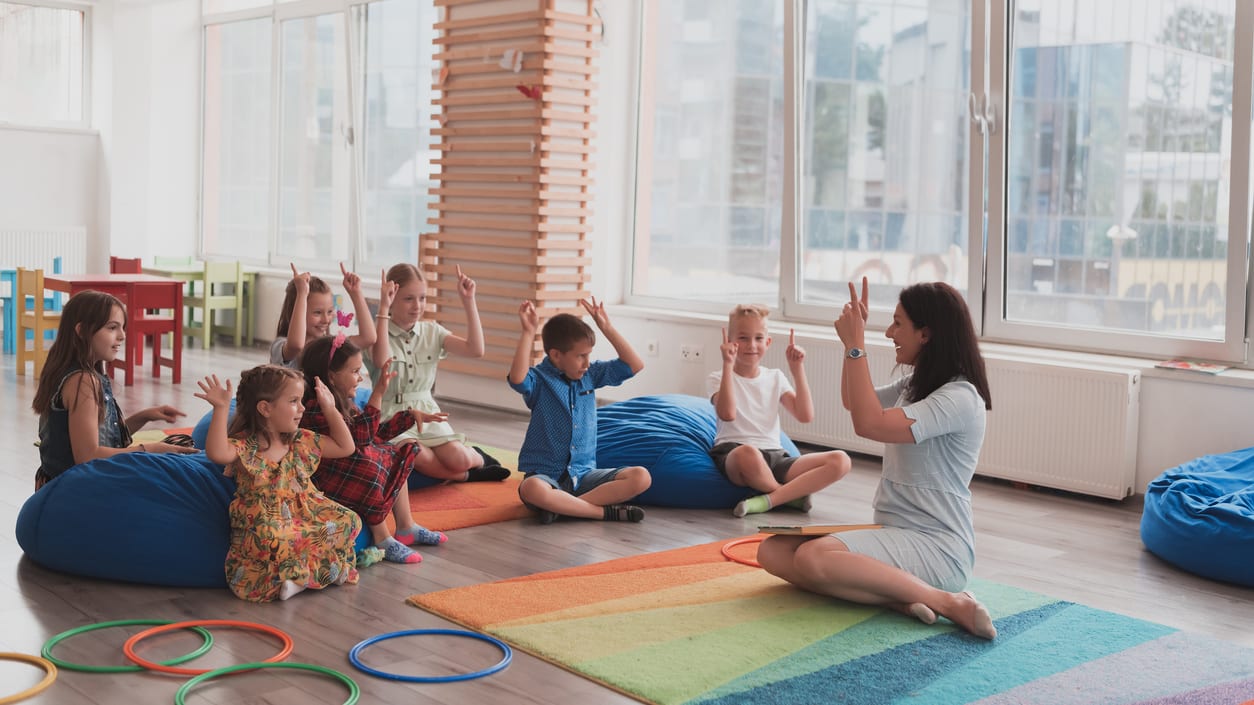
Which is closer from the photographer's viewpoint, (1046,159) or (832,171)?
(1046,159)

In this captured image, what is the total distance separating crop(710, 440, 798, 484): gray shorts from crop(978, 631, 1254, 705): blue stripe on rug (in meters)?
1.79

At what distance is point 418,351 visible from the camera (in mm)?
4918

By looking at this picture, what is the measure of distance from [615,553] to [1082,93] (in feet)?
10.7

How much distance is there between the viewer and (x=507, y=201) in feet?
23.7

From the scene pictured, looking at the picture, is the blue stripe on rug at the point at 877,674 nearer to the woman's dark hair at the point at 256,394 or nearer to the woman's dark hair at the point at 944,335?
the woman's dark hair at the point at 944,335

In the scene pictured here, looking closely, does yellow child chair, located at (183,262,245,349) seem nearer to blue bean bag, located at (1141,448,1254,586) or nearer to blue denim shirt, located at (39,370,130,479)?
blue denim shirt, located at (39,370,130,479)

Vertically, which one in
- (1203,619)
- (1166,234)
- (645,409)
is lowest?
(1203,619)

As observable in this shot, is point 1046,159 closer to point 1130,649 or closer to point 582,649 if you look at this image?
point 1130,649

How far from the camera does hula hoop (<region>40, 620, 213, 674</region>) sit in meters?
2.91

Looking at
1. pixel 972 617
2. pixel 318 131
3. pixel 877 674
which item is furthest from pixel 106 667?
pixel 318 131

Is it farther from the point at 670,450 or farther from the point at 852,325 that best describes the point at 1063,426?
the point at 852,325

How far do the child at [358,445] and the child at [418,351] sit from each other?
2.43 feet

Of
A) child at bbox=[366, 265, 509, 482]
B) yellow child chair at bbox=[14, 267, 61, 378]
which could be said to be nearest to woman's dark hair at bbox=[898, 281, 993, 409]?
child at bbox=[366, 265, 509, 482]

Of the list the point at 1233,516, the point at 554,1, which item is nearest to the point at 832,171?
the point at 554,1
